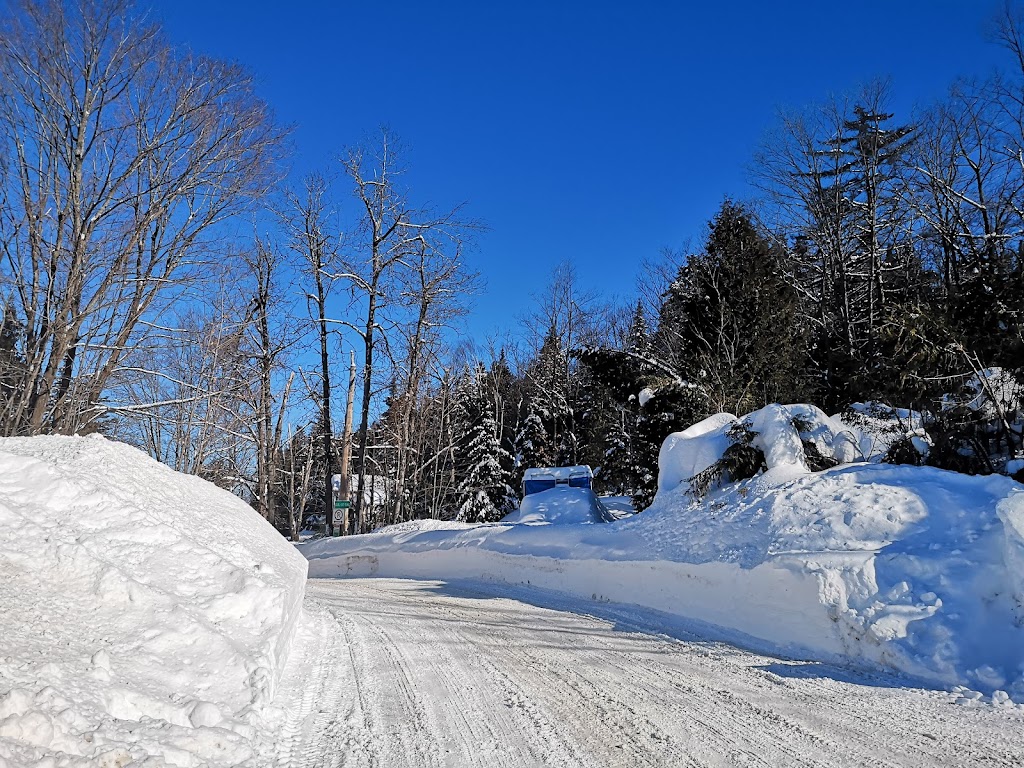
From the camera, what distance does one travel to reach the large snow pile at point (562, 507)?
18.4 m

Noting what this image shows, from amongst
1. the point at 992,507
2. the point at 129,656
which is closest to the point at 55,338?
the point at 129,656

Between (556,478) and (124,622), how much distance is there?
1854cm

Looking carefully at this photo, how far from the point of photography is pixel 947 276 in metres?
18.2

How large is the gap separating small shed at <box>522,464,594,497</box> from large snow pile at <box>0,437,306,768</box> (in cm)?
1577

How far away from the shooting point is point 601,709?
4.27 m

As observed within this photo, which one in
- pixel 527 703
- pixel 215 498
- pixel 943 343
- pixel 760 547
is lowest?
pixel 527 703

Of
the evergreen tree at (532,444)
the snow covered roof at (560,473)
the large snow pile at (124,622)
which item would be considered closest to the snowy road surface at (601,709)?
the large snow pile at (124,622)

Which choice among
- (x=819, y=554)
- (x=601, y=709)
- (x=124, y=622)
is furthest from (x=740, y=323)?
(x=124, y=622)

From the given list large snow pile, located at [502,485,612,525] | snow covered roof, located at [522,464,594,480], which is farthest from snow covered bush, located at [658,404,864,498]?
snow covered roof, located at [522,464,594,480]

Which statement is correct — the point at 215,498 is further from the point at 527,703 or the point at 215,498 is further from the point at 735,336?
the point at 735,336

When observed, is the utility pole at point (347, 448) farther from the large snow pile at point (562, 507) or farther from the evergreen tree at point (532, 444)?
the evergreen tree at point (532, 444)

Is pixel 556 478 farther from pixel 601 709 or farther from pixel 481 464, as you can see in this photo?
pixel 601 709

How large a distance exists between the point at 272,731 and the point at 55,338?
992cm

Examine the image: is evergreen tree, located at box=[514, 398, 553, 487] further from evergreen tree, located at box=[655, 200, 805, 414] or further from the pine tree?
evergreen tree, located at box=[655, 200, 805, 414]
